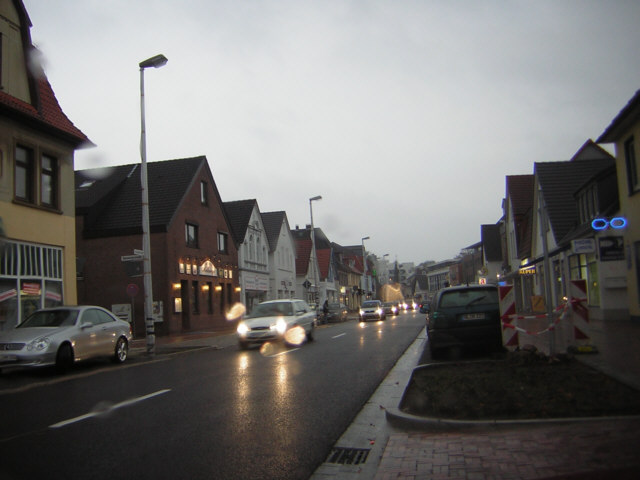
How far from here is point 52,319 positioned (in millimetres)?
13766

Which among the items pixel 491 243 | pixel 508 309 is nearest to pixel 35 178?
pixel 508 309

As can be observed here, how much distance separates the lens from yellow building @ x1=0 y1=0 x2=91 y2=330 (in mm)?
17766

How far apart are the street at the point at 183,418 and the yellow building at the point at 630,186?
34.4 feet

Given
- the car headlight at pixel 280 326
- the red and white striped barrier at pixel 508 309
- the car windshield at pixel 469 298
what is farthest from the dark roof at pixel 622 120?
the car headlight at pixel 280 326

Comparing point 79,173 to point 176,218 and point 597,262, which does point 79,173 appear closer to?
point 176,218

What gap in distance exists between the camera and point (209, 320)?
34750mm

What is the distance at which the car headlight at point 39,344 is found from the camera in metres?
12.2

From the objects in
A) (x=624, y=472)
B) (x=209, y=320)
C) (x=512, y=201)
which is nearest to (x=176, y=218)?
(x=209, y=320)

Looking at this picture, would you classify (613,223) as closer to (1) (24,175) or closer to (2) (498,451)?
(2) (498,451)

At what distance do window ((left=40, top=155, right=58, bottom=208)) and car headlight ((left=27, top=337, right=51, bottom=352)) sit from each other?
8.42m

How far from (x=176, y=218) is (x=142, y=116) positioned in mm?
13500

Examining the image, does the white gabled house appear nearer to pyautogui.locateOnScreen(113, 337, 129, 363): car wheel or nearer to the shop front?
the shop front

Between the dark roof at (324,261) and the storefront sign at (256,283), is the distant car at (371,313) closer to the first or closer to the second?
the storefront sign at (256,283)

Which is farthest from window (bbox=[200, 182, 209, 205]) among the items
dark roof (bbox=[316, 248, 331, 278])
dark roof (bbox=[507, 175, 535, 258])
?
dark roof (bbox=[316, 248, 331, 278])
